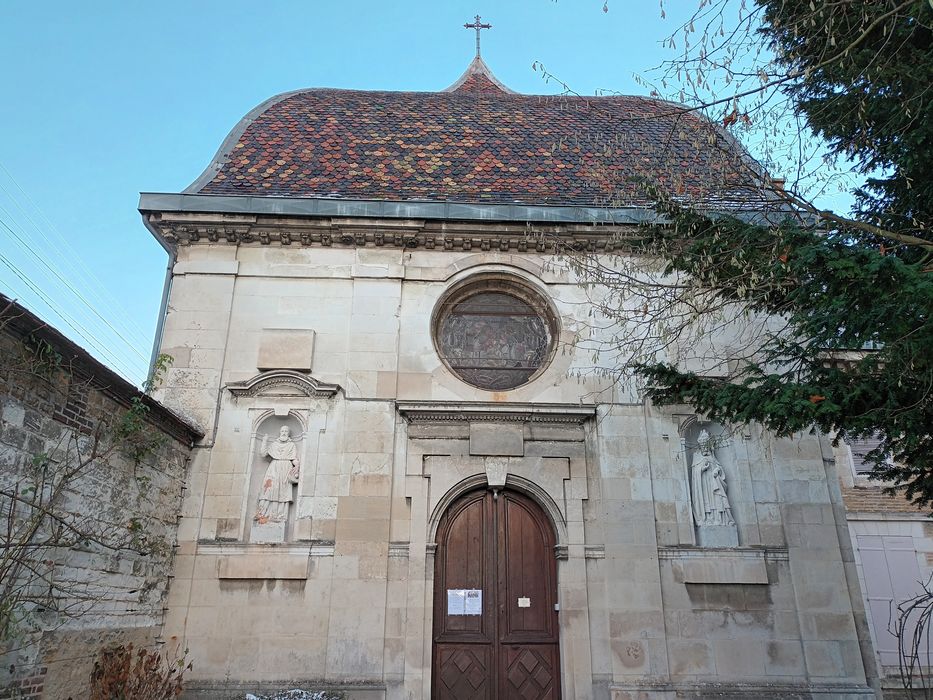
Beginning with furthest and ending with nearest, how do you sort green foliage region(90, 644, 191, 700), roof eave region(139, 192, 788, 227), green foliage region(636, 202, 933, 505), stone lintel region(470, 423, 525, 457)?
roof eave region(139, 192, 788, 227)
stone lintel region(470, 423, 525, 457)
green foliage region(90, 644, 191, 700)
green foliage region(636, 202, 933, 505)

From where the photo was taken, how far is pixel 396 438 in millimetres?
8703

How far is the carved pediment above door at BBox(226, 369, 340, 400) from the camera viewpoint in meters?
8.76

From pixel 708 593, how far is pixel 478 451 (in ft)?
10.5

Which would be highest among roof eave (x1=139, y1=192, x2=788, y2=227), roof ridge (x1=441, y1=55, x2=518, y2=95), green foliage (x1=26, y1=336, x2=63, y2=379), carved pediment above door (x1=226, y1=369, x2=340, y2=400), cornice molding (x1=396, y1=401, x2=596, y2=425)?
roof ridge (x1=441, y1=55, x2=518, y2=95)

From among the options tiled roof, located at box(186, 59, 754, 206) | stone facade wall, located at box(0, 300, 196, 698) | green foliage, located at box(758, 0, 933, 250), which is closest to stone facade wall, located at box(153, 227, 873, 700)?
stone facade wall, located at box(0, 300, 196, 698)

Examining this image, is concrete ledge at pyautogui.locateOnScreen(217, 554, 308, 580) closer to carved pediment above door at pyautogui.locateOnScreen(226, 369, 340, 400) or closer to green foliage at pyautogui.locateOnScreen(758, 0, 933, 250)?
carved pediment above door at pyautogui.locateOnScreen(226, 369, 340, 400)

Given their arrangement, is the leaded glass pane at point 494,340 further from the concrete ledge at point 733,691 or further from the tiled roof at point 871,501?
the tiled roof at point 871,501

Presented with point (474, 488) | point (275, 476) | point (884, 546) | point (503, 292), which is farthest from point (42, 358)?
point (884, 546)

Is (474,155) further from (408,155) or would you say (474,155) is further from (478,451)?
(478,451)

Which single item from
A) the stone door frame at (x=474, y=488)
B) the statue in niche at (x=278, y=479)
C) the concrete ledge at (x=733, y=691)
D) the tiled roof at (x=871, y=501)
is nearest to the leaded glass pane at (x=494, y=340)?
the stone door frame at (x=474, y=488)

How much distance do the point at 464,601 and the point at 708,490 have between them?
10.9 feet

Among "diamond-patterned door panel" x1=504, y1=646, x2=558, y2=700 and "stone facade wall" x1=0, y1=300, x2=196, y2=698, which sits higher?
"stone facade wall" x1=0, y1=300, x2=196, y2=698

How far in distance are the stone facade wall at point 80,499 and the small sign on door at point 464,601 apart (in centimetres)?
326

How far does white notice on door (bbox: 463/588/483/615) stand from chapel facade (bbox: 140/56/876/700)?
0.09ft
